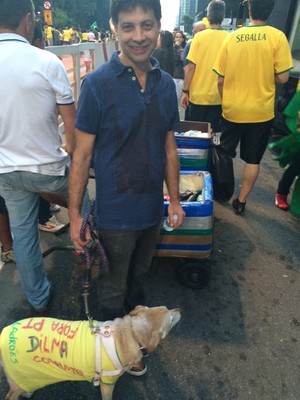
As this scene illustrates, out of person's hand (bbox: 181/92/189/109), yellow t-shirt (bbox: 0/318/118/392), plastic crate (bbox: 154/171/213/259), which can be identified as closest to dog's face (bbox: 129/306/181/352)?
yellow t-shirt (bbox: 0/318/118/392)

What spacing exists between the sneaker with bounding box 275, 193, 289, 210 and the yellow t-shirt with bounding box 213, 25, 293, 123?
1.06 metres

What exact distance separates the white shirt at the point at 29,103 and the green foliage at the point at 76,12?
148 ft

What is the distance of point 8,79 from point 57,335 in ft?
4.48

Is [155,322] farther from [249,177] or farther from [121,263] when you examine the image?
[249,177]

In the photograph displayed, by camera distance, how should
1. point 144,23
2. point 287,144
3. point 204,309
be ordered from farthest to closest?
1. point 287,144
2. point 204,309
3. point 144,23

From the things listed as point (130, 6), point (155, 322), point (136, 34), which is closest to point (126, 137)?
point (136, 34)

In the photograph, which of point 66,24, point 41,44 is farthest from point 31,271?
point 66,24

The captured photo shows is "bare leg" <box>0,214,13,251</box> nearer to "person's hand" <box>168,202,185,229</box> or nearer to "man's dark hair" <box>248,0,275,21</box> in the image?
"person's hand" <box>168,202,185,229</box>

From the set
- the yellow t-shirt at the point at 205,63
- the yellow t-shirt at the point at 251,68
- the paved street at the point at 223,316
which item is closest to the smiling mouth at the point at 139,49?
the paved street at the point at 223,316

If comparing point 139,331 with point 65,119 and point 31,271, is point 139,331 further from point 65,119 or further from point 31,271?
point 65,119

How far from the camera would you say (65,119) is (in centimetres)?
195

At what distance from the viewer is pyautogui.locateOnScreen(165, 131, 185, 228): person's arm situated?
1.87 m

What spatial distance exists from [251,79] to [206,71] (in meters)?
0.94

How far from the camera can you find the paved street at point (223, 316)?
1953 mm
